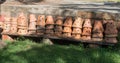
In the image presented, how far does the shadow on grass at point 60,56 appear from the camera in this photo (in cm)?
741

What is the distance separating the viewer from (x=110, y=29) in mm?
8523

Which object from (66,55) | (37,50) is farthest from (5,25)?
(66,55)

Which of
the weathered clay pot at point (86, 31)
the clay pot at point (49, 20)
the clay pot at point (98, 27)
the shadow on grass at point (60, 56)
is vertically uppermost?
the clay pot at point (49, 20)

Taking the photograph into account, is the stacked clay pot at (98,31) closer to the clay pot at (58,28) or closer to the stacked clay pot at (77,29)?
the stacked clay pot at (77,29)

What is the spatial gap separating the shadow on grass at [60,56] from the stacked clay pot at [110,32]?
0.41 m

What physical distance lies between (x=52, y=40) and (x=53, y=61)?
69.2 inches

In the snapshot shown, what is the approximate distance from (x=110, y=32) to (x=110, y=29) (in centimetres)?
9

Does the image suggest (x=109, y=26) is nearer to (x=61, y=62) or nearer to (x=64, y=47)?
(x=64, y=47)

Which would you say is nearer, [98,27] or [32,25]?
[98,27]

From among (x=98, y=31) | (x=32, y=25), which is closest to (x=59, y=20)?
(x=32, y=25)

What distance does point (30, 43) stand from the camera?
29.3 ft

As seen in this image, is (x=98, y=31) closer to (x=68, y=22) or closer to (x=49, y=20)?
(x=68, y=22)

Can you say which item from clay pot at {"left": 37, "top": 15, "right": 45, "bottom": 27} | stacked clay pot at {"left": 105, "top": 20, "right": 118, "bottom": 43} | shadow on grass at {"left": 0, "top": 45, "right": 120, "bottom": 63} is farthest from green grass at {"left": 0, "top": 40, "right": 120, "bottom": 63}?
clay pot at {"left": 37, "top": 15, "right": 45, "bottom": 27}

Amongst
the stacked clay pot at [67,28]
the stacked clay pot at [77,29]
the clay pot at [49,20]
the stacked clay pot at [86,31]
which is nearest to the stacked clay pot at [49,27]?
the clay pot at [49,20]
